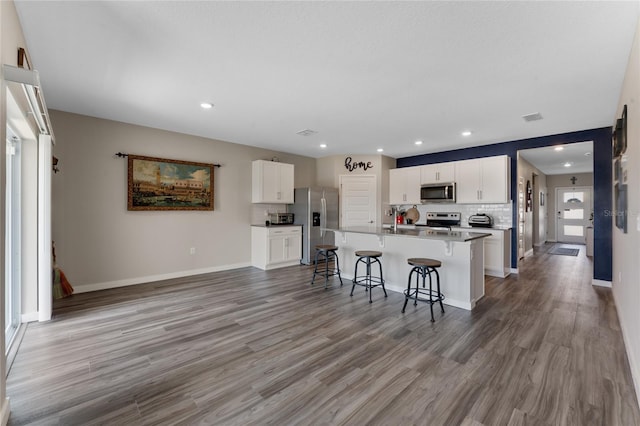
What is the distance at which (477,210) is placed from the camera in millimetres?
6012

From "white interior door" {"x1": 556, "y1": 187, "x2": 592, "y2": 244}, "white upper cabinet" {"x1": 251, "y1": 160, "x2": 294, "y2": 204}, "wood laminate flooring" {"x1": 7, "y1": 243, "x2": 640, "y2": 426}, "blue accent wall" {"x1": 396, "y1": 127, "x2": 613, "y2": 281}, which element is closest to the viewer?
"wood laminate flooring" {"x1": 7, "y1": 243, "x2": 640, "y2": 426}

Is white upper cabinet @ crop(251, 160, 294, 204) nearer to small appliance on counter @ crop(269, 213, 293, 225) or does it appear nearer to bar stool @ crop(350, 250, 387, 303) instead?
small appliance on counter @ crop(269, 213, 293, 225)

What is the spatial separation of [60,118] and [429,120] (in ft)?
16.7

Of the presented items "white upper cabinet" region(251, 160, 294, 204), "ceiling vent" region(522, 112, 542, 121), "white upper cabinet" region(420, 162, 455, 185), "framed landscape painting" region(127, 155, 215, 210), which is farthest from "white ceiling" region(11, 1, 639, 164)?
"white upper cabinet" region(420, 162, 455, 185)

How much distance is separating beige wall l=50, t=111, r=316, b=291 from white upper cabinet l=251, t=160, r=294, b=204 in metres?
0.23

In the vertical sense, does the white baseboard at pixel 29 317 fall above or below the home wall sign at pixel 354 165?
below

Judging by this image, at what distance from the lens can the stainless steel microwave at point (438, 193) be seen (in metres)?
5.91

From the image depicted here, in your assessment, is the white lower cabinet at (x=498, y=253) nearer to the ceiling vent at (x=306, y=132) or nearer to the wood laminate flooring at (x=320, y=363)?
the wood laminate flooring at (x=320, y=363)

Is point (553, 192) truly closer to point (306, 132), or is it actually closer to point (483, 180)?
point (483, 180)

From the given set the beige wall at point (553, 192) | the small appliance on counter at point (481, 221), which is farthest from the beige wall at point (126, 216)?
the beige wall at point (553, 192)

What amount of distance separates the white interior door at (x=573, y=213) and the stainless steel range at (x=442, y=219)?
6.25 m

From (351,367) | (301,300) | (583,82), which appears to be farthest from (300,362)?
(583,82)

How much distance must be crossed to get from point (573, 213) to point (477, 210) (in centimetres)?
634

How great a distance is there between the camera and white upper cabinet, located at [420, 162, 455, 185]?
6.02 m
